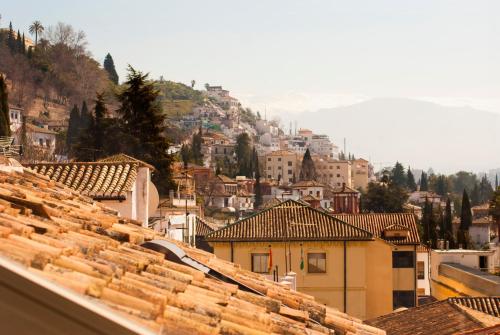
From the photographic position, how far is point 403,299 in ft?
110

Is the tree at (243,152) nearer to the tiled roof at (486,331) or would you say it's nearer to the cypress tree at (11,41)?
the cypress tree at (11,41)

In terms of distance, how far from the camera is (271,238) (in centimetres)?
3011

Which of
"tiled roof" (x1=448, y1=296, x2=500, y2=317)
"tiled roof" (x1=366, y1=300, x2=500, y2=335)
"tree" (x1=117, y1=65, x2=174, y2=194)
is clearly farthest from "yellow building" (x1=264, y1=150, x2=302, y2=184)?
"tiled roof" (x1=366, y1=300, x2=500, y2=335)

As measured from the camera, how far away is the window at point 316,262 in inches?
1166

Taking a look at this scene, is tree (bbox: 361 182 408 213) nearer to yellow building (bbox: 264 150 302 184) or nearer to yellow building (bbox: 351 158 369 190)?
yellow building (bbox: 264 150 302 184)

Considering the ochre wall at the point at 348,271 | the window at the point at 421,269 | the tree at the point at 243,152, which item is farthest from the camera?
the tree at the point at 243,152

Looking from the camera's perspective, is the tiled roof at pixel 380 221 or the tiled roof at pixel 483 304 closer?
the tiled roof at pixel 483 304

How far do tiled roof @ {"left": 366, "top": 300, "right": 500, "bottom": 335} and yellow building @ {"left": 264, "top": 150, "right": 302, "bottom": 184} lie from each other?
139 metres

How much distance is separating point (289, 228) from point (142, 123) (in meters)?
13.6

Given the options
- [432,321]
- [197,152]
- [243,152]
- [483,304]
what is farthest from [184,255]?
[243,152]

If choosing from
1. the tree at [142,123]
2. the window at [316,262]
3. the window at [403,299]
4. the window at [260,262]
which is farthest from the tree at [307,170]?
the window at [316,262]

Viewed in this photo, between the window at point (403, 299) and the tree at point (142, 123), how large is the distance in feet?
40.8

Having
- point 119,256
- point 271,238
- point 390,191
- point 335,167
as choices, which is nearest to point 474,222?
point 390,191

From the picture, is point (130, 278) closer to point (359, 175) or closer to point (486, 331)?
point (486, 331)
